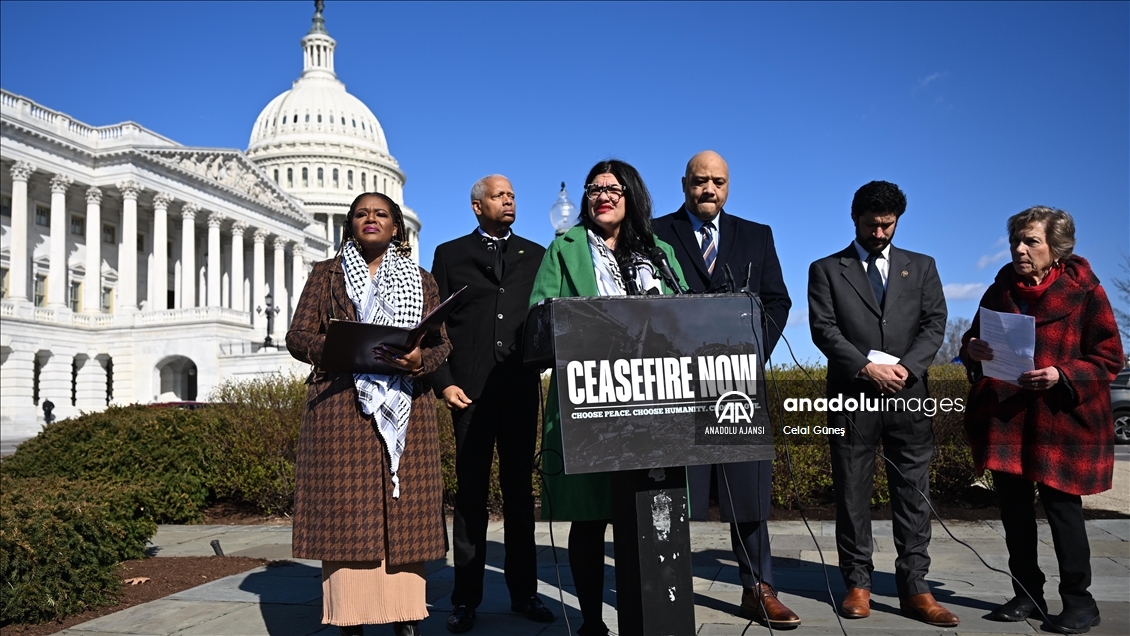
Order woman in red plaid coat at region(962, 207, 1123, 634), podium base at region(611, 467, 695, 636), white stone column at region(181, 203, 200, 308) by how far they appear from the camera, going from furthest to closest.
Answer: white stone column at region(181, 203, 200, 308), woman in red plaid coat at region(962, 207, 1123, 634), podium base at region(611, 467, 695, 636)

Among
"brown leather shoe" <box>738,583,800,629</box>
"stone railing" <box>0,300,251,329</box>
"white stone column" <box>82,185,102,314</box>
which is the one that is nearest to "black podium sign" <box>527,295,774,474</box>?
"brown leather shoe" <box>738,583,800,629</box>

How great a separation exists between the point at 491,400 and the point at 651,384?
2.15 m

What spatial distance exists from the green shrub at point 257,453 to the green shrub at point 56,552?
133 inches

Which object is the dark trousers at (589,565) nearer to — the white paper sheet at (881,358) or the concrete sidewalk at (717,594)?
the concrete sidewalk at (717,594)

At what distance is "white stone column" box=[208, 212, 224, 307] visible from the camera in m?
64.8

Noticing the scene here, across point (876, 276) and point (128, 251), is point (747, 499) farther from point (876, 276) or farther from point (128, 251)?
point (128, 251)

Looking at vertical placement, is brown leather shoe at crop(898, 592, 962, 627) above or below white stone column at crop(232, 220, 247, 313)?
below

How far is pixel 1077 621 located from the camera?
14.6ft

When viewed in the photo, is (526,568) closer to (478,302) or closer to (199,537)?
(478,302)

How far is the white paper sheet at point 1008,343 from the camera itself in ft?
14.6

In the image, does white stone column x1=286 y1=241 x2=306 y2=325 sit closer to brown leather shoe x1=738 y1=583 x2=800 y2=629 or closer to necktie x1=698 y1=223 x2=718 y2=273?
necktie x1=698 y1=223 x2=718 y2=273

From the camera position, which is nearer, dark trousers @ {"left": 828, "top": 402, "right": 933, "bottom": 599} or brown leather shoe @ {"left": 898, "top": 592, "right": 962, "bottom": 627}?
brown leather shoe @ {"left": 898, "top": 592, "right": 962, "bottom": 627}

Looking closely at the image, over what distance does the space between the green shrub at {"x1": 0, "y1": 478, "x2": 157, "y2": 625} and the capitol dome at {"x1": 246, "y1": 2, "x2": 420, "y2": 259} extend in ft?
315

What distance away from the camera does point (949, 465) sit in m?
8.66
